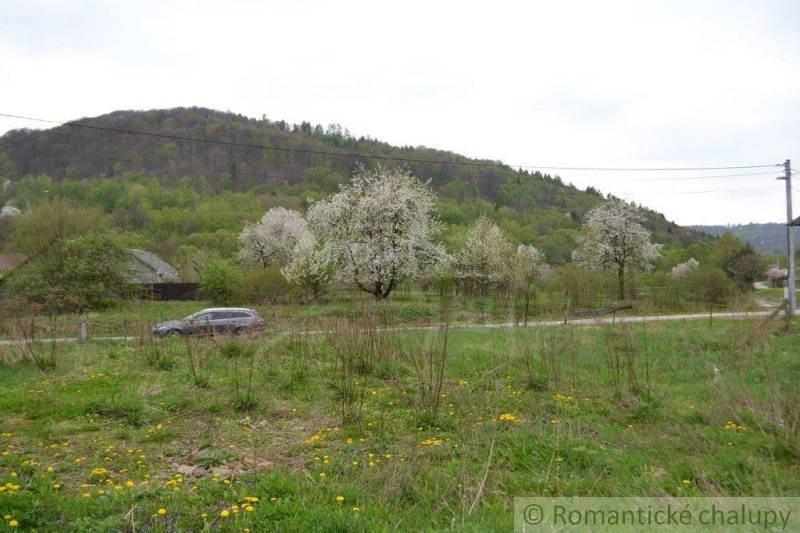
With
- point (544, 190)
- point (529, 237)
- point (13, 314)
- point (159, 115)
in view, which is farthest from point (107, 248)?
point (544, 190)

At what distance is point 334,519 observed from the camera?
13.7ft

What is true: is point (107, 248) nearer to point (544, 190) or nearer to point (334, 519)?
point (334, 519)

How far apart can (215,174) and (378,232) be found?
3454cm

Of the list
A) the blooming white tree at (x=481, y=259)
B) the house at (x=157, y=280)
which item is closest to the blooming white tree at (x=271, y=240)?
the house at (x=157, y=280)

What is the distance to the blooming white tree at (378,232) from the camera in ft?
97.6

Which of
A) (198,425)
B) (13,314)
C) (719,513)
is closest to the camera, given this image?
(719,513)

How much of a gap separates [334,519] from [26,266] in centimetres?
3068

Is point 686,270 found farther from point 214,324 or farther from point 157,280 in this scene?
point 157,280

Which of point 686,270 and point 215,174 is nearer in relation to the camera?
point 686,270

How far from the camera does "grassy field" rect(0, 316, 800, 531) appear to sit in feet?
14.8

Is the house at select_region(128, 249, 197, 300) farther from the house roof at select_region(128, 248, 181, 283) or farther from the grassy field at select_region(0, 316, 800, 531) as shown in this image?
the grassy field at select_region(0, 316, 800, 531)

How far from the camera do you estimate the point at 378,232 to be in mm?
30422

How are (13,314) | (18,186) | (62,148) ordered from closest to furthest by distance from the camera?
(13,314) → (62,148) → (18,186)

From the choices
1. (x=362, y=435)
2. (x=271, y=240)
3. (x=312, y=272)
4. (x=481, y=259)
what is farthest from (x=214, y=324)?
(x=271, y=240)
